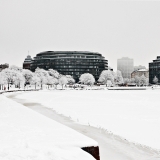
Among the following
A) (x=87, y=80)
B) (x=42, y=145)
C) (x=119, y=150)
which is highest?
(x=87, y=80)

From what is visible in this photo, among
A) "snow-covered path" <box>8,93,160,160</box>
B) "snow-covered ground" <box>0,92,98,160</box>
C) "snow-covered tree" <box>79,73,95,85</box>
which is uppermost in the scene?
"snow-covered tree" <box>79,73,95,85</box>

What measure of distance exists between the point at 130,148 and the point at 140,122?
8.40 m

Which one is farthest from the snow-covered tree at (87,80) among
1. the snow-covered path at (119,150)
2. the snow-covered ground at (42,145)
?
the snow-covered ground at (42,145)

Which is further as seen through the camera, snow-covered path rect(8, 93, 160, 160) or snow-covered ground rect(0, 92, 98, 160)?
snow-covered path rect(8, 93, 160, 160)

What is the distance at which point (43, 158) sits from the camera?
891 centimetres

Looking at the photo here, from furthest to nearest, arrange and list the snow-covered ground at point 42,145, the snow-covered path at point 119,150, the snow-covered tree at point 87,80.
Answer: the snow-covered tree at point 87,80, the snow-covered path at point 119,150, the snow-covered ground at point 42,145

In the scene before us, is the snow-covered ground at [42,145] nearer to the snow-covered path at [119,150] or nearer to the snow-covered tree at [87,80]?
the snow-covered path at [119,150]

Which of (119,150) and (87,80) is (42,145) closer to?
(119,150)

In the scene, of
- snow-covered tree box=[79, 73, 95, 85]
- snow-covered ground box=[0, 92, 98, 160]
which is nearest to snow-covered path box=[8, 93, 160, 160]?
snow-covered ground box=[0, 92, 98, 160]

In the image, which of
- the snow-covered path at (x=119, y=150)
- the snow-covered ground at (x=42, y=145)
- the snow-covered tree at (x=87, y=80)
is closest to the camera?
the snow-covered ground at (x=42, y=145)

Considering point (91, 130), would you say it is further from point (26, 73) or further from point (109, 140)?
point (26, 73)

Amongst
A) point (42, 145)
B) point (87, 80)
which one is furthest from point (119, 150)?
point (87, 80)

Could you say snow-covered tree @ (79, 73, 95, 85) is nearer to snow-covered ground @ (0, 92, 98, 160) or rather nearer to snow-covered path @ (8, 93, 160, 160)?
snow-covered path @ (8, 93, 160, 160)

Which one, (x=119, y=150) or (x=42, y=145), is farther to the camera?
(x=119, y=150)
